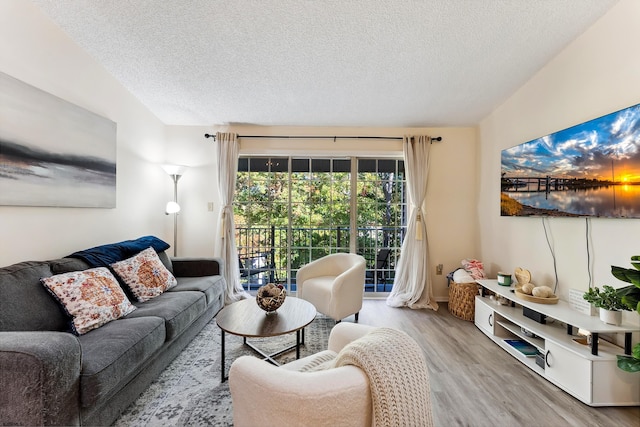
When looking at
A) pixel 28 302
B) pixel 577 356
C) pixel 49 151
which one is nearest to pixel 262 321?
pixel 28 302

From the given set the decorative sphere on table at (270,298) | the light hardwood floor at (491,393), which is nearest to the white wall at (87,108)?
the decorative sphere on table at (270,298)

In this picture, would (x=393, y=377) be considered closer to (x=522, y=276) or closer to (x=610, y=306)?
(x=610, y=306)

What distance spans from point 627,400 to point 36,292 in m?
3.74

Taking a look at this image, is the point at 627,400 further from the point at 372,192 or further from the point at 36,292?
the point at 36,292

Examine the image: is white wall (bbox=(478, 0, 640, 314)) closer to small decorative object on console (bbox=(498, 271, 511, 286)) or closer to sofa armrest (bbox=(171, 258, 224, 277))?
small decorative object on console (bbox=(498, 271, 511, 286))

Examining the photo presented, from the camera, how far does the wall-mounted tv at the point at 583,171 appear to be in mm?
1772

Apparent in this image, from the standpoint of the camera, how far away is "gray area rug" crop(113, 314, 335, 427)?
1539 millimetres

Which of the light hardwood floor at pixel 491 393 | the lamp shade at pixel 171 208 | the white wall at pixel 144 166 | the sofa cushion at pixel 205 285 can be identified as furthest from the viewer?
the lamp shade at pixel 171 208

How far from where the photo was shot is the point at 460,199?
372cm

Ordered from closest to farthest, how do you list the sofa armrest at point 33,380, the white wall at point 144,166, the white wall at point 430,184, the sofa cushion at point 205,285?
the sofa armrest at point 33,380 → the white wall at point 144,166 → the sofa cushion at point 205,285 → the white wall at point 430,184

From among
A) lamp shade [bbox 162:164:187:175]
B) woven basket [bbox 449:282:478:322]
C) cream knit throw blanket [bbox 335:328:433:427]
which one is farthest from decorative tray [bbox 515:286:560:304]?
lamp shade [bbox 162:164:187:175]

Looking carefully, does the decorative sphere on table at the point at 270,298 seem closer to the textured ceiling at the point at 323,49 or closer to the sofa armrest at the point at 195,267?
the sofa armrest at the point at 195,267

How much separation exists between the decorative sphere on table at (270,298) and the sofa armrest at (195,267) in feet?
4.21

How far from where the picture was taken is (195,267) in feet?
9.91
